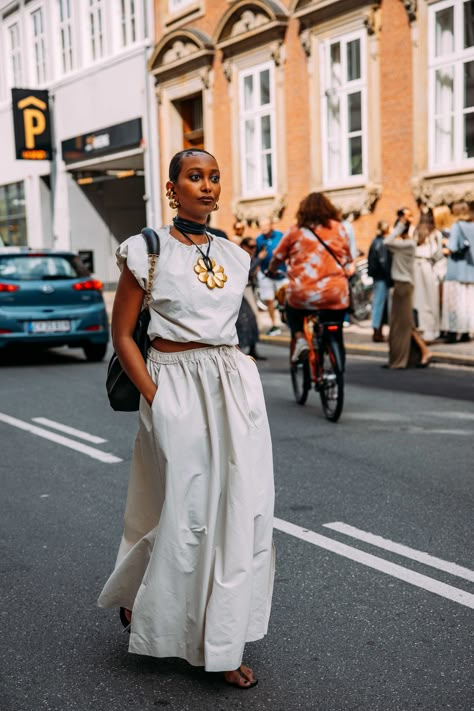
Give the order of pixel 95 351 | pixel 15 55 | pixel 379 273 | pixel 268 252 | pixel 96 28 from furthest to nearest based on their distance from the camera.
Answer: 1. pixel 15 55
2. pixel 96 28
3. pixel 268 252
4. pixel 379 273
5. pixel 95 351

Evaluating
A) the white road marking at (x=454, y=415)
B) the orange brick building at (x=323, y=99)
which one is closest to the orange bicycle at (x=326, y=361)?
the white road marking at (x=454, y=415)

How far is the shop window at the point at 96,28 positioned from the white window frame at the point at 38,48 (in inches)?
116

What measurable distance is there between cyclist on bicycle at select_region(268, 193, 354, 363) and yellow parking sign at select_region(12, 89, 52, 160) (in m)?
22.2

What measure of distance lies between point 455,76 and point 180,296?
13.6 m

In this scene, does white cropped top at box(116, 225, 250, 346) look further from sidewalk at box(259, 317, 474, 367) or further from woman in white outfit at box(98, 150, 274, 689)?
sidewalk at box(259, 317, 474, 367)

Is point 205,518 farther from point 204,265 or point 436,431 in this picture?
point 436,431

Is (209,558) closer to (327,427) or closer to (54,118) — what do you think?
(327,427)

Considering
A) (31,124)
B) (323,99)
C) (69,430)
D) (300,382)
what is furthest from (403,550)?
(31,124)

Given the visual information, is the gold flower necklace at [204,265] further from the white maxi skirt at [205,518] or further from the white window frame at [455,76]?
the white window frame at [455,76]

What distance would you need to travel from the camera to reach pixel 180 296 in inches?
124

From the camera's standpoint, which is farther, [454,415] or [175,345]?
[454,415]

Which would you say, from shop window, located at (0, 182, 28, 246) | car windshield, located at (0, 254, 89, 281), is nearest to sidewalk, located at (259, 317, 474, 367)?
car windshield, located at (0, 254, 89, 281)

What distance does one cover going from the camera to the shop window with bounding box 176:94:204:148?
23.7m

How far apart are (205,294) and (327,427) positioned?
4.92 m
